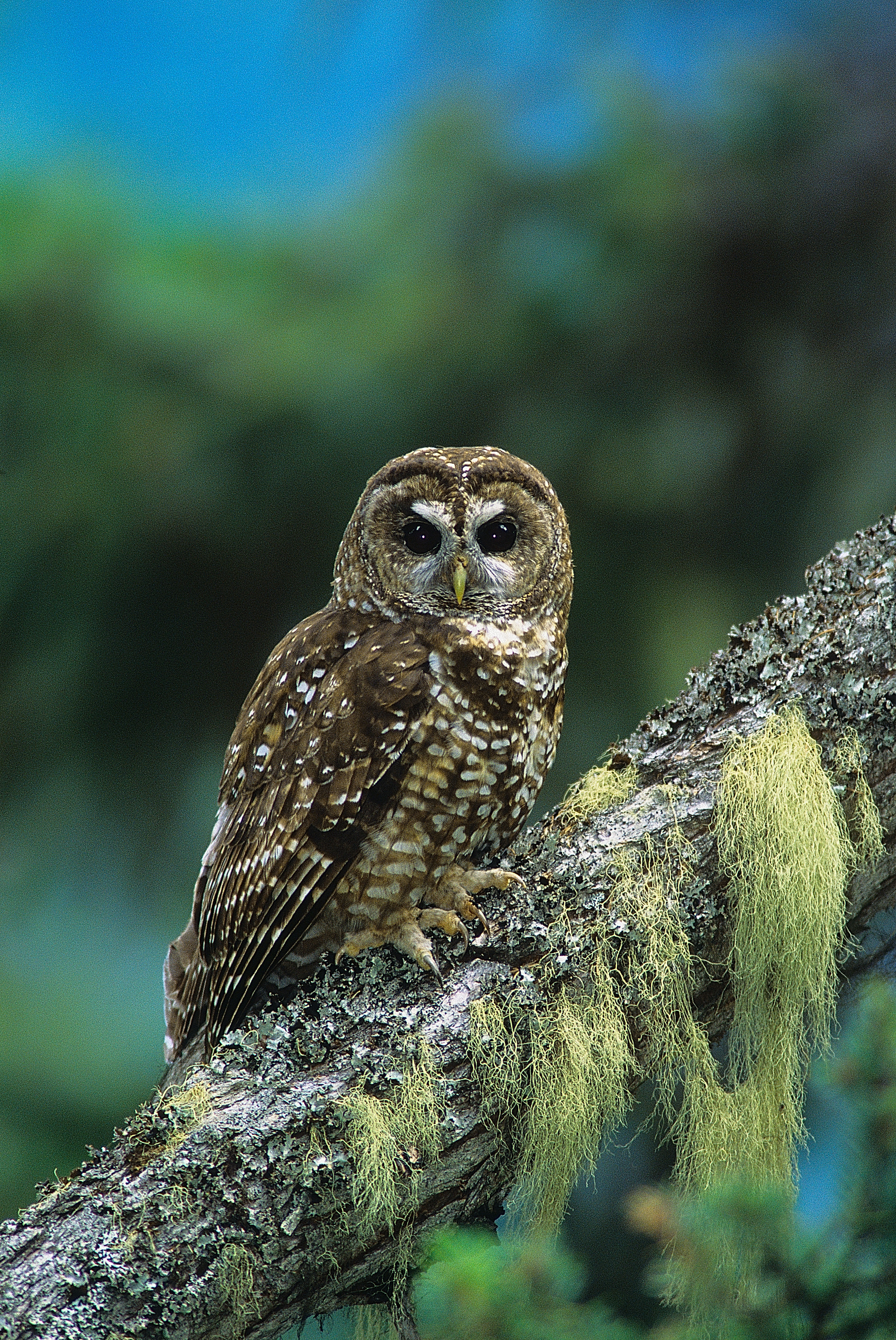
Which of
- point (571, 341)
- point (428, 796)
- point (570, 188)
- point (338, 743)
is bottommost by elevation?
point (428, 796)

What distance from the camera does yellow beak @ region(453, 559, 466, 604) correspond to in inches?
86.7

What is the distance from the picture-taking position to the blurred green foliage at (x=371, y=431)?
3510 millimetres

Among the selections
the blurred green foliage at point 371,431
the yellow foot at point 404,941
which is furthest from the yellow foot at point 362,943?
the blurred green foliage at point 371,431

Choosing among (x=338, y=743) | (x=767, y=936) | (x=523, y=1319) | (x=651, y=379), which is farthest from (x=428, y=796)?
(x=651, y=379)

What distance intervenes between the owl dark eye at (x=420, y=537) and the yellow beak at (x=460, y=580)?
0.24ft

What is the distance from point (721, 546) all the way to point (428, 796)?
6.08 feet

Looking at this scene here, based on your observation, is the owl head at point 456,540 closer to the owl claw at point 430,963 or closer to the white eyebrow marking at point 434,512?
the white eyebrow marking at point 434,512

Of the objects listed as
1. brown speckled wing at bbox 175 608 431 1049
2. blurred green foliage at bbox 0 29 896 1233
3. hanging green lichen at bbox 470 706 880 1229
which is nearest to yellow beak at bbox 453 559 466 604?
brown speckled wing at bbox 175 608 431 1049

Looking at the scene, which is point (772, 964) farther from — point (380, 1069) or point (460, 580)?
point (460, 580)

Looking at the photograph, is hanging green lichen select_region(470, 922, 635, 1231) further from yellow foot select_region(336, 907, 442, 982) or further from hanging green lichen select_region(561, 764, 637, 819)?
hanging green lichen select_region(561, 764, 637, 819)

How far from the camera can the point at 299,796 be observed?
2.09 meters

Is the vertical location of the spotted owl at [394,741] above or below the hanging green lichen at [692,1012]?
above

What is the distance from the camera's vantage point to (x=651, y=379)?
142 inches

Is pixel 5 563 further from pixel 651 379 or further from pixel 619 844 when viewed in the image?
pixel 619 844
